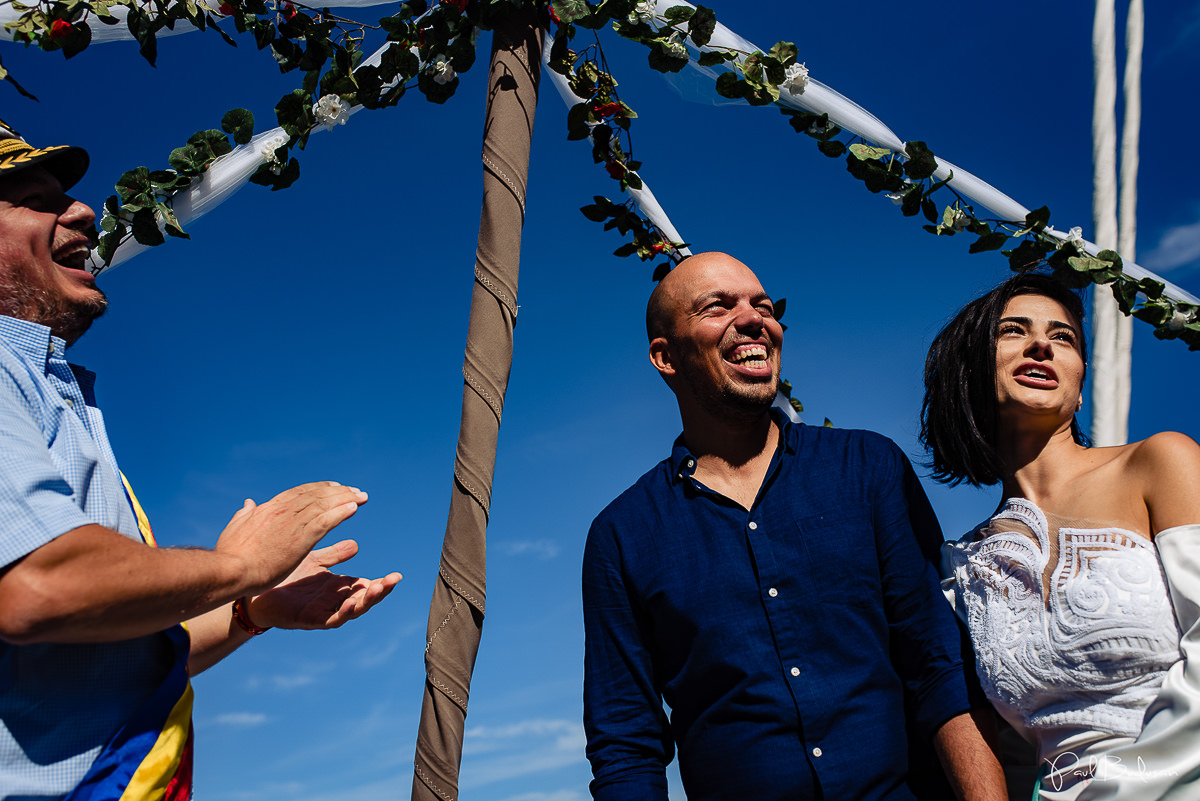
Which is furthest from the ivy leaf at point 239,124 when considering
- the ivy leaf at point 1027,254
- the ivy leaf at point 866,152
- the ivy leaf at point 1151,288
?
the ivy leaf at point 1151,288

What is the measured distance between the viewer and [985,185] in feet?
9.07

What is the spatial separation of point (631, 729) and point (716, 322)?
1.19 m

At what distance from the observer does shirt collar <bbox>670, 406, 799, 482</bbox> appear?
247 cm

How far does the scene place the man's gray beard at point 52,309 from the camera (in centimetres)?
174

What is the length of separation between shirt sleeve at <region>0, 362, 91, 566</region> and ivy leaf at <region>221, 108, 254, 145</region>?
1352 millimetres

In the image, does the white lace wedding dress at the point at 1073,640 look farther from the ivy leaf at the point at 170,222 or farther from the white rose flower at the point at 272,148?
the ivy leaf at the point at 170,222

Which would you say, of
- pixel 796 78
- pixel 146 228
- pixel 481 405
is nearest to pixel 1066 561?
pixel 481 405

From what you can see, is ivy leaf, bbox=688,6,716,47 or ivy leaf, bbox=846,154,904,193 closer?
ivy leaf, bbox=688,6,716,47

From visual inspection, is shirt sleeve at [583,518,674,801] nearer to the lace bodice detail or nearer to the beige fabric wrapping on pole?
the beige fabric wrapping on pole

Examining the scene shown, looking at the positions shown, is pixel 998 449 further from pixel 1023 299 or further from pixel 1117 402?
pixel 1117 402

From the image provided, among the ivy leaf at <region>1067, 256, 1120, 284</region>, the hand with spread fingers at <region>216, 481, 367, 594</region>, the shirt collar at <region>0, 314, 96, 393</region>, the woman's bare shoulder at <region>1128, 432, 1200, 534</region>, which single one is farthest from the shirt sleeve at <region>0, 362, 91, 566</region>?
the ivy leaf at <region>1067, 256, 1120, 284</region>

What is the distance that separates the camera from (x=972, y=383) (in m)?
2.40

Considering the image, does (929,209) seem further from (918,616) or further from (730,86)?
(918,616)

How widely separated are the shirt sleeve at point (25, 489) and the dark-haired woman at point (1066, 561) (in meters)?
2.01
